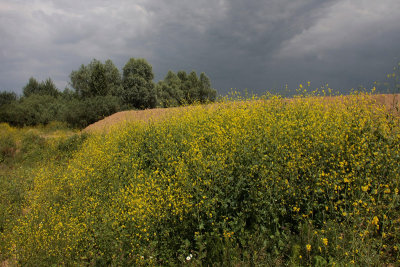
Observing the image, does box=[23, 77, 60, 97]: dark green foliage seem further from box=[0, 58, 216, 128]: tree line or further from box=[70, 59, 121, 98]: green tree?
box=[70, 59, 121, 98]: green tree

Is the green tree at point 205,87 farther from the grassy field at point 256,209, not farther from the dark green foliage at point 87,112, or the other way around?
the grassy field at point 256,209

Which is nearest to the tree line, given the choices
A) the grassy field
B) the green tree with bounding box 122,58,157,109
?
the green tree with bounding box 122,58,157,109

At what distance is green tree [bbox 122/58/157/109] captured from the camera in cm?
2778

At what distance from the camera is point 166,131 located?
25.4 ft

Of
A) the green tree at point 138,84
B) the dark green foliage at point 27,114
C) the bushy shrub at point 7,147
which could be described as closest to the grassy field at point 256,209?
the bushy shrub at point 7,147

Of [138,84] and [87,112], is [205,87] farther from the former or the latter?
[87,112]

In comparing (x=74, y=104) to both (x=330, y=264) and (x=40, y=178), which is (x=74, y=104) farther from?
(x=330, y=264)

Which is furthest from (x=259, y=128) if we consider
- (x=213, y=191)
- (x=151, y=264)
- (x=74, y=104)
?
(x=74, y=104)

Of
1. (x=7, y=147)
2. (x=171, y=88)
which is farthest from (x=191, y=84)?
(x=7, y=147)

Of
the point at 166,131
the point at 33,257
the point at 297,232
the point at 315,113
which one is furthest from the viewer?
the point at 166,131

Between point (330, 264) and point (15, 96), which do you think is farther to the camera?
point (15, 96)

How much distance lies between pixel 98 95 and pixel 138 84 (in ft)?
17.1

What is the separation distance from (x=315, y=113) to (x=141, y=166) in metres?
4.77

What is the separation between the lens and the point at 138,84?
28.1 metres
